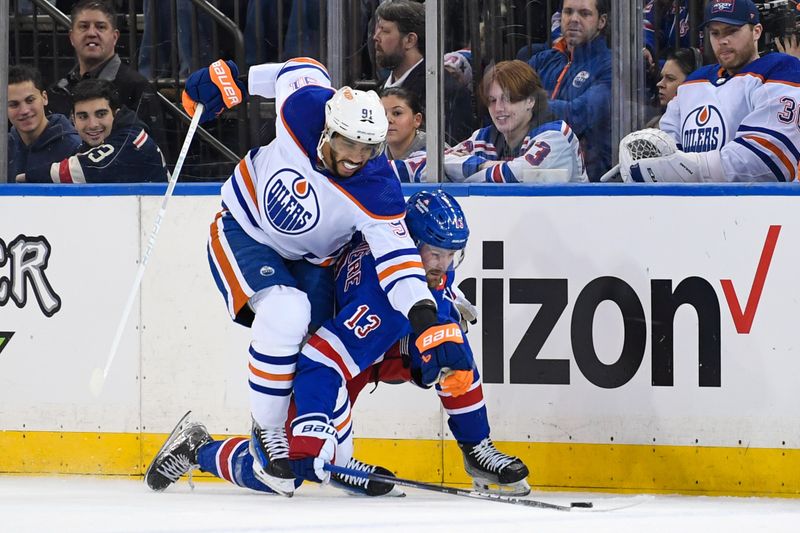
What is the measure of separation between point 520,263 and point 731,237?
0.59 meters

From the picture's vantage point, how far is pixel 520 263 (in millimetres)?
4066

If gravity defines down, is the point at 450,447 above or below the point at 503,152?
below

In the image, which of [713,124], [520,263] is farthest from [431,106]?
[713,124]

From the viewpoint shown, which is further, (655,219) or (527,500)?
(655,219)

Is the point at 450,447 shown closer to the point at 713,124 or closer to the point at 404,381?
the point at 404,381

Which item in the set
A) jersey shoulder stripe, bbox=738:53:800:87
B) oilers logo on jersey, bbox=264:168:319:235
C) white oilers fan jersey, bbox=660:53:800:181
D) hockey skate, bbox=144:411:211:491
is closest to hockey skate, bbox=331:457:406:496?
hockey skate, bbox=144:411:211:491

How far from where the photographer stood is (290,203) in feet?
12.1

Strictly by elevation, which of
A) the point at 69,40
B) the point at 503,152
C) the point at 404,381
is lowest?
the point at 404,381

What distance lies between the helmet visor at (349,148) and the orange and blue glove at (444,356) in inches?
18.9

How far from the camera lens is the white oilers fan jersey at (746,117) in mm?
3957

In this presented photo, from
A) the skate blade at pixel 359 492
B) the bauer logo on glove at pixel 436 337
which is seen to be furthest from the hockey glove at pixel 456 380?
the skate blade at pixel 359 492

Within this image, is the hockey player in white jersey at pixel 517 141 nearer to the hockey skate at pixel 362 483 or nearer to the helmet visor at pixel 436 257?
the helmet visor at pixel 436 257

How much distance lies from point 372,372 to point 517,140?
83 cm

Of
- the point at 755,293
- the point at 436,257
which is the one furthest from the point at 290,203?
the point at 755,293
